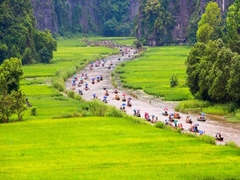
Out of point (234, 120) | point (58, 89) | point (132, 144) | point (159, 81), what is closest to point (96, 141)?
point (132, 144)

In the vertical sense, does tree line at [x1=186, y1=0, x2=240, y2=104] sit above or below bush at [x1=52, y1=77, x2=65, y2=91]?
above

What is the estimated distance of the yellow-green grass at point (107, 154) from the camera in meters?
35.9

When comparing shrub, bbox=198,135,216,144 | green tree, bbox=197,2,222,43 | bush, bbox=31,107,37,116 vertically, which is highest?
green tree, bbox=197,2,222,43

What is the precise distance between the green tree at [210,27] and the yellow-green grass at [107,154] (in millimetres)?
39577

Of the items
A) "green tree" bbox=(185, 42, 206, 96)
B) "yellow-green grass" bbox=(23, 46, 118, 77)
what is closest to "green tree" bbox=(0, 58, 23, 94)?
"green tree" bbox=(185, 42, 206, 96)

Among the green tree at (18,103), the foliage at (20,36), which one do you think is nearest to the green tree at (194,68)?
the green tree at (18,103)

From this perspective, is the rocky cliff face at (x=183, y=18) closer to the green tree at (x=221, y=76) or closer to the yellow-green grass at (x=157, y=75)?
the yellow-green grass at (x=157, y=75)

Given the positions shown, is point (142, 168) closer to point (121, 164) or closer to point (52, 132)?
point (121, 164)

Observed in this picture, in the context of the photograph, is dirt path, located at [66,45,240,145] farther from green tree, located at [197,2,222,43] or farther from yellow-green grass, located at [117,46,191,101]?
green tree, located at [197,2,222,43]

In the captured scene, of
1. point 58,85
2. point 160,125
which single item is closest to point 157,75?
point 58,85

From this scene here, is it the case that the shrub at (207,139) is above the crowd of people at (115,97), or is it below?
above

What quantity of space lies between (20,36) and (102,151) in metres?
71.4

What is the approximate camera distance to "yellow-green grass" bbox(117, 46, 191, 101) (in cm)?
7379

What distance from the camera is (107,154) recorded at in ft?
133
